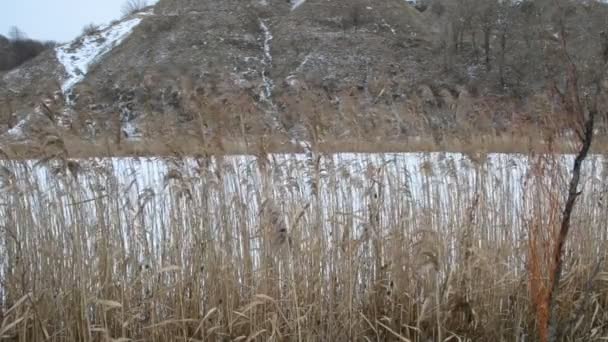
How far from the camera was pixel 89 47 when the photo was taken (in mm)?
32469

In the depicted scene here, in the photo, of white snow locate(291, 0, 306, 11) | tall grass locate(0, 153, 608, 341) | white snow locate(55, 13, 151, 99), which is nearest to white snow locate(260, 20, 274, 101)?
white snow locate(291, 0, 306, 11)

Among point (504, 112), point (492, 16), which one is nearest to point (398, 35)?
point (492, 16)

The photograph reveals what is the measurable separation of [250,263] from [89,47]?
3295 cm

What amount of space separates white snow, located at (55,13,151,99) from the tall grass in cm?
2639

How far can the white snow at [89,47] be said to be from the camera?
29203 millimetres

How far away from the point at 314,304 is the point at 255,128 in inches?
40.3

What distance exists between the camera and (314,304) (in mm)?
2820

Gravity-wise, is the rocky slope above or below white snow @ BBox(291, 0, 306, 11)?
below

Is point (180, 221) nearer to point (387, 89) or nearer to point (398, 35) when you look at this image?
point (387, 89)

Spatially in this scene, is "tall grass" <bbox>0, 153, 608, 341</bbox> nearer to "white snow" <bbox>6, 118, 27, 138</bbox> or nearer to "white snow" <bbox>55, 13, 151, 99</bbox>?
"white snow" <bbox>6, 118, 27, 138</bbox>

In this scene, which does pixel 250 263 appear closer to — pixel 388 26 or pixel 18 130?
pixel 18 130

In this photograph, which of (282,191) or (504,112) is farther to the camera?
(504,112)

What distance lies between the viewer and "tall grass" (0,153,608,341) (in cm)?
274

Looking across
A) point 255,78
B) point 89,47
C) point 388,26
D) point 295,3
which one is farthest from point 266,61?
point 89,47
